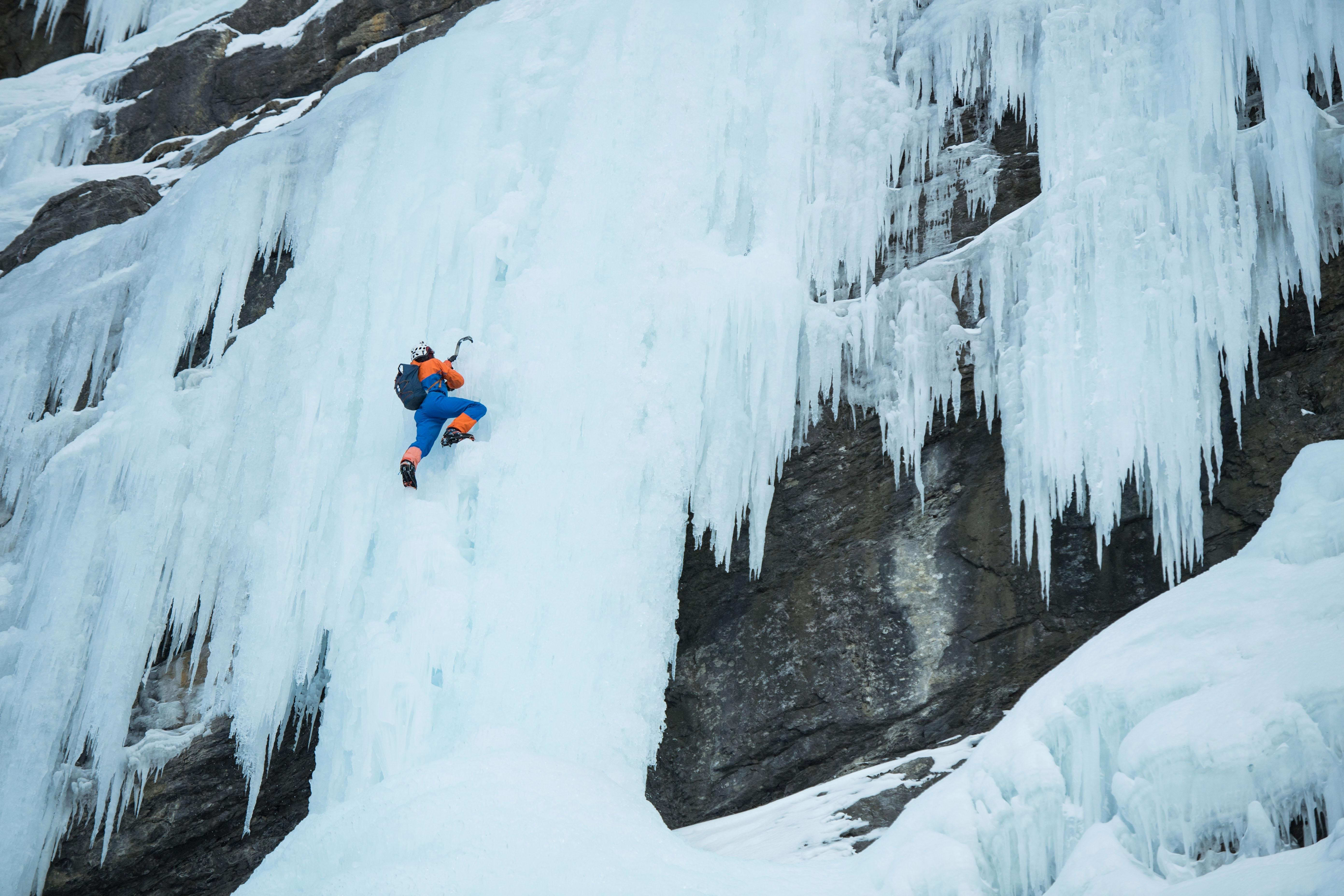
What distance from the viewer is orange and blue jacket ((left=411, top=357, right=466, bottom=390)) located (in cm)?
616

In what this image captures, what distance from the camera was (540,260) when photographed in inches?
265

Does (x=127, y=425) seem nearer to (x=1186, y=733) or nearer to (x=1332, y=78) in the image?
(x=1186, y=733)

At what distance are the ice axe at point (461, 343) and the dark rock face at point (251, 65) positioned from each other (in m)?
4.54

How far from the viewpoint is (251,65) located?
10633 mm

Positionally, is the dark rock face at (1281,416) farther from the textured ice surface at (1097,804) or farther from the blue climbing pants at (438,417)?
the blue climbing pants at (438,417)

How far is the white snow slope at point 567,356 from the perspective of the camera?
5.62m

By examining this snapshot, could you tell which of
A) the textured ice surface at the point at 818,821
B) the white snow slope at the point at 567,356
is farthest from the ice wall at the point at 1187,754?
the white snow slope at the point at 567,356

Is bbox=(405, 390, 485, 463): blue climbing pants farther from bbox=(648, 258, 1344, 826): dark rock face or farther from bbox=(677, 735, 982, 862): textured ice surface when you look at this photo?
bbox=(677, 735, 982, 862): textured ice surface

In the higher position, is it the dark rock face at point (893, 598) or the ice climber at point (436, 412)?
the ice climber at point (436, 412)

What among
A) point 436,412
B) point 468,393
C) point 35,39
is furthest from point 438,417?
point 35,39

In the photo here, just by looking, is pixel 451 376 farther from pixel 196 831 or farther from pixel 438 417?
pixel 196 831

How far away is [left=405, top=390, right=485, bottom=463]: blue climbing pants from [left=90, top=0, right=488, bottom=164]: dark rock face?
16.6 ft

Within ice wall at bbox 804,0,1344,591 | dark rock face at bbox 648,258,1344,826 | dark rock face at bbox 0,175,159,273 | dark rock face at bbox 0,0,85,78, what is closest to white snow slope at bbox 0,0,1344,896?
ice wall at bbox 804,0,1344,591

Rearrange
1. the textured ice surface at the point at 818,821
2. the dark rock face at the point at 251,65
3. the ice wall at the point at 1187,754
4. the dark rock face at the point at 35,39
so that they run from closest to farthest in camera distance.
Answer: the ice wall at the point at 1187,754 → the textured ice surface at the point at 818,821 → the dark rock face at the point at 251,65 → the dark rock face at the point at 35,39
